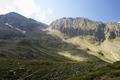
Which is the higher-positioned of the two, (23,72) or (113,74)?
(113,74)

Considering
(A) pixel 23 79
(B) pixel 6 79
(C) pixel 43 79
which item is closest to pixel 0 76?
(B) pixel 6 79

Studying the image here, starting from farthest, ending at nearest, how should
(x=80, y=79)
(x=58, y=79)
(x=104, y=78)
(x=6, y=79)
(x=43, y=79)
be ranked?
(x=6, y=79), (x=43, y=79), (x=58, y=79), (x=80, y=79), (x=104, y=78)

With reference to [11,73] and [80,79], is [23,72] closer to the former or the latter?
[11,73]

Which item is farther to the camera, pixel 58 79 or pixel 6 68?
pixel 6 68

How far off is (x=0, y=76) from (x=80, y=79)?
55.4 meters

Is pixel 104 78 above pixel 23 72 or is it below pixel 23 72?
above

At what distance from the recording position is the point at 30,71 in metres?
94.4

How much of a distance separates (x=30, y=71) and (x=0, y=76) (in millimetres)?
12359

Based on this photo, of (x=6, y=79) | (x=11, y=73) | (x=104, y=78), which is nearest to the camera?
(x=104, y=78)

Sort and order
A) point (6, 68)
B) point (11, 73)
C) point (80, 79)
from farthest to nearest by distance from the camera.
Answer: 1. point (6, 68)
2. point (11, 73)
3. point (80, 79)

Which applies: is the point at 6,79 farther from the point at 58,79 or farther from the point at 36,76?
the point at 58,79

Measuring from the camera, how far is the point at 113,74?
37375mm

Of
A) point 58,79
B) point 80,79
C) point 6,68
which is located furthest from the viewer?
point 6,68

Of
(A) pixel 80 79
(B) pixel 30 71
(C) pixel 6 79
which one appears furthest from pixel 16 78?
(A) pixel 80 79
